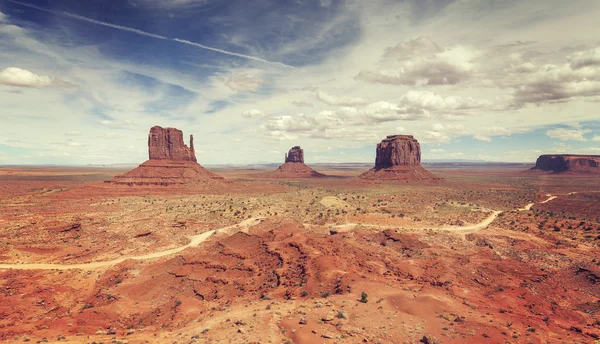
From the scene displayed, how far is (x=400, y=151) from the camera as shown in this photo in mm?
146250

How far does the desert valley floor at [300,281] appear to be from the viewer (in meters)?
17.5

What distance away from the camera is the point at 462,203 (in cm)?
7200

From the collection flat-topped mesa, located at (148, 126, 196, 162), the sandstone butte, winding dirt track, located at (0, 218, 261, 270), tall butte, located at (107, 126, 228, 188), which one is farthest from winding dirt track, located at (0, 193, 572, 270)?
the sandstone butte

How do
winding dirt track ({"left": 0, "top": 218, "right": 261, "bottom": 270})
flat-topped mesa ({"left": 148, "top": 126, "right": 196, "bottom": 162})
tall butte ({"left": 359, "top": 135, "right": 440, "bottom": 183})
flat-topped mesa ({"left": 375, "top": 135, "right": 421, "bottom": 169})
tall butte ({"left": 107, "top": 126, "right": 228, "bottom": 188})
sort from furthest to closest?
flat-topped mesa ({"left": 375, "top": 135, "right": 421, "bottom": 169})
tall butte ({"left": 359, "top": 135, "right": 440, "bottom": 183})
flat-topped mesa ({"left": 148, "top": 126, "right": 196, "bottom": 162})
tall butte ({"left": 107, "top": 126, "right": 228, "bottom": 188})
winding dirt track ({"left": 0, "top": 218, "right": 261, "bottom": 270})

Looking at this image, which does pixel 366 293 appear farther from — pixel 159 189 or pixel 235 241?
pixel 159 189

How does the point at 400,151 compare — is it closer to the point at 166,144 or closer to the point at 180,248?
the point at 166,144

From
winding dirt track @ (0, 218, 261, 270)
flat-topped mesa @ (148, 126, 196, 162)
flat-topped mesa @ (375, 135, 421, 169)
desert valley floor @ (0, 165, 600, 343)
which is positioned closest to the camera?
desert valley floor @ (0, 165, 600, 343)

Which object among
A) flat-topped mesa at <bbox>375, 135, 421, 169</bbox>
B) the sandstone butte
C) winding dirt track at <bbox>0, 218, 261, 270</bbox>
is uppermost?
flat-topped mesa at <bbox>375, 135, 421, 169</bbox>

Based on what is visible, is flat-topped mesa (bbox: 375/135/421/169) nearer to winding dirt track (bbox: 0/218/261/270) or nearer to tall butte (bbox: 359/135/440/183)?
tall butte (bbox: 359/135/440/183)

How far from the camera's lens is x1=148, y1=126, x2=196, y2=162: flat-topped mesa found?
363ft

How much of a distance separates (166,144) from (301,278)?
345 ft

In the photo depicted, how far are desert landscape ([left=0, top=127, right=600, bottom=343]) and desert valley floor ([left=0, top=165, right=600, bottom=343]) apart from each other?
0.14m

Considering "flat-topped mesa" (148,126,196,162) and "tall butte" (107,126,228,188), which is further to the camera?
"flat-topped mesa" (148,126,196,162)

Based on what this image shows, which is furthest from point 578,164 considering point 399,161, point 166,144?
point 166,144
